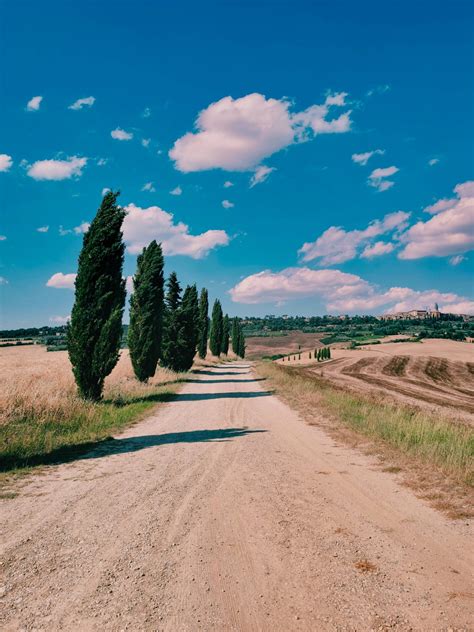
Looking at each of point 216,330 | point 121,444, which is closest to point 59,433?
point 121,444

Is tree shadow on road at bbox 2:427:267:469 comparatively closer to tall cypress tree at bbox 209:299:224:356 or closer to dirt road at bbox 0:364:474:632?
dirt road at bbox 0:364:474:632

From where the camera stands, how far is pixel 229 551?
4.07m

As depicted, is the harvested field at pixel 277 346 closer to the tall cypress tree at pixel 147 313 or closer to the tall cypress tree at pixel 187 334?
the tall cypress tree at pixel 187 334

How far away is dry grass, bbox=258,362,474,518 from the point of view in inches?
230

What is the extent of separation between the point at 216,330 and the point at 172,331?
37.6m

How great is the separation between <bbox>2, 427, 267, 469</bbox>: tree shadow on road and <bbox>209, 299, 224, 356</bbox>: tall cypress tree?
5930 cm

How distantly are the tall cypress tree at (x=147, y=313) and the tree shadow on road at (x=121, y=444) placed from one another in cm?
1449

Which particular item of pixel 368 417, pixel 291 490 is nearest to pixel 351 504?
pixel 291 490

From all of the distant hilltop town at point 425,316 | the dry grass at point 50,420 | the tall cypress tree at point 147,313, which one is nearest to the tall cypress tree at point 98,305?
the dry grass at point 50,420

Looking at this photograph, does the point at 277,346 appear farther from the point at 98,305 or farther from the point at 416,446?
the point at 416,446

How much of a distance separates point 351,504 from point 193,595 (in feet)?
9.81

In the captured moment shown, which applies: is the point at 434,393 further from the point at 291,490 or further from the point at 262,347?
the point at 262,347

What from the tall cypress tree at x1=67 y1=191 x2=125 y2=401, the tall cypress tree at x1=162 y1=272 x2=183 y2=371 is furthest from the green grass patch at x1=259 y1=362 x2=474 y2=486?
the tall cypress tree at x1=162 y1=272 x2=183 y2=371

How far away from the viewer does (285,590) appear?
11.1ft
